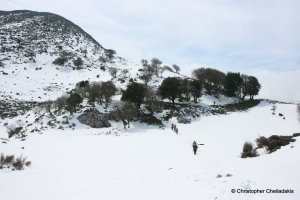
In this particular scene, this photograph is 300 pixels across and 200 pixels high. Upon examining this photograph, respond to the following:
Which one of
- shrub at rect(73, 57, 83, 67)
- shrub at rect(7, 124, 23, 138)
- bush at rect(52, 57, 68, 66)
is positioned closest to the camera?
shrub at rect(7, 124, 23, 138)

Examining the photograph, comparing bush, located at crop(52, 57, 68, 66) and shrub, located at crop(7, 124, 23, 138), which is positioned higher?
bush, located at crop(52, 57, 68, 66)

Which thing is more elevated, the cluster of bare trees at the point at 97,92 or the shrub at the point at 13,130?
the cluster of bare trees at the point at 97,92

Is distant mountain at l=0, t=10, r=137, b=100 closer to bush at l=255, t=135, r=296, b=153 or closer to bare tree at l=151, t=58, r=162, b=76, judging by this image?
bare tree at l=151, t=58, r=162, b=76

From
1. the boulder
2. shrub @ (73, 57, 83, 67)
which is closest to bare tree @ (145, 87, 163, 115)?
the boulder

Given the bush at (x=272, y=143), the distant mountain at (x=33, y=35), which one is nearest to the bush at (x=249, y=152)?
the bush at (x=272, y=143)

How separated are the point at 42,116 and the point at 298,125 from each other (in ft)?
179

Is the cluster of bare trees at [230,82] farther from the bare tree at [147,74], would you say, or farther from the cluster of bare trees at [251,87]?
the bare tree at [147,74]

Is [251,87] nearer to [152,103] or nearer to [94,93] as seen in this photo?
[152,103]

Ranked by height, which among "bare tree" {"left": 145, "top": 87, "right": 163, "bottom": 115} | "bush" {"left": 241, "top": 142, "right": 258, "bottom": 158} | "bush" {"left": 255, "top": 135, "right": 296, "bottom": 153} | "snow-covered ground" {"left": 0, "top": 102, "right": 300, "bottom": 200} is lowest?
"snow-covered ground" {"left": 0, "top": 102, "right": 300, "bottom": 200}

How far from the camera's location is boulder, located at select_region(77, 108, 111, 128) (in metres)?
39.6

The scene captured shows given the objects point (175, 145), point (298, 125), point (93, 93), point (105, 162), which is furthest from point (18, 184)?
point (298, 125)

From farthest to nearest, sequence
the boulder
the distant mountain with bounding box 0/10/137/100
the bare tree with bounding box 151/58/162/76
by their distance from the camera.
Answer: the bare tree with bounding box 151/58/162/76, the distant mountain with bounding box 0/10/137/100, the boulder

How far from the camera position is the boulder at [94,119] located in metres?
39.6

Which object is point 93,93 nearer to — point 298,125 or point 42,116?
point 42,116
